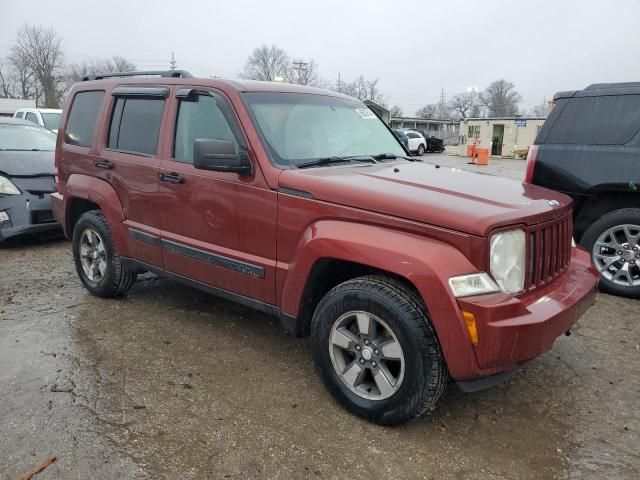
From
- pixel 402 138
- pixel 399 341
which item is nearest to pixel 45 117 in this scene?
pixel 399 341

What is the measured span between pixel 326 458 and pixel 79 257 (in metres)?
3.42

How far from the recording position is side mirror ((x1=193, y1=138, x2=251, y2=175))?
326cm

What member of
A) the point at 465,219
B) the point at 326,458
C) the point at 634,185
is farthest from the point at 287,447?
the point at 634,185

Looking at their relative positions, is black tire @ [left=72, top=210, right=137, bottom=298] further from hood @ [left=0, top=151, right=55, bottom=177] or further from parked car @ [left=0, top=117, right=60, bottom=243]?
hood @ [left=0, top=151, right=55, bottom=177]

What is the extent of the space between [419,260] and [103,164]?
306cm

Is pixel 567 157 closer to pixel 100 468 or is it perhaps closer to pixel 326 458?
pixel 326 458

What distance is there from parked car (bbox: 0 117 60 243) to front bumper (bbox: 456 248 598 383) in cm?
585

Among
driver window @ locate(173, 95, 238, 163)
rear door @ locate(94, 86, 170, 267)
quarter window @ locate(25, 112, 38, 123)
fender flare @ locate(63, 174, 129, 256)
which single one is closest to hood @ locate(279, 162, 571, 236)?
driver window @ locate(173, 95, 238, 163)

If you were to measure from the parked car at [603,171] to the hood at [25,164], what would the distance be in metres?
6.03

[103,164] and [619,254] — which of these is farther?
[619,254]

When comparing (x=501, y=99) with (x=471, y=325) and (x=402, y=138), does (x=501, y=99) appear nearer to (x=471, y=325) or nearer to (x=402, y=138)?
(x=402, y=138)

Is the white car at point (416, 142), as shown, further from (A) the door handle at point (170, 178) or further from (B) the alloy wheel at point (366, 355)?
(B) the alloy wheel at point (366, 355)

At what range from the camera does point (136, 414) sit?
3.00m

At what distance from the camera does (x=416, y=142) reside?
34.6 meters
